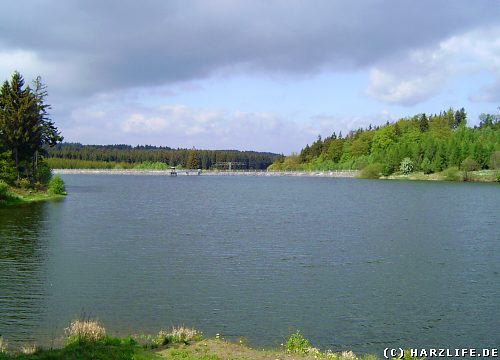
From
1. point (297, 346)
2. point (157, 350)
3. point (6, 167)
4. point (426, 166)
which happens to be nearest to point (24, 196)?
point (6, 167)

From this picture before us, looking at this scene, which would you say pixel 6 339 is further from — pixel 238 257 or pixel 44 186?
pixel 44 186

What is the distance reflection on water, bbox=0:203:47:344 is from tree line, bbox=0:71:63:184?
2157cm

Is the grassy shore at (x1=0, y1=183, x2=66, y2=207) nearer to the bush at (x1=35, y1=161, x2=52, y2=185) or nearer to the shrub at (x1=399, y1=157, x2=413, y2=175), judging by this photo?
the bush at (x1=35, y1=161, x2=52, y2=185)

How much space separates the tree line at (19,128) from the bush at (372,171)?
12474 centimetres

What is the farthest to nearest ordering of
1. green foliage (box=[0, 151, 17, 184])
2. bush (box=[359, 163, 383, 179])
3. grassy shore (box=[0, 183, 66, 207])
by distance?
1. bush (box=[359, 163, 383, 179])
2. green foliage (box=[0, 151, 17, 184])
3. grassy shore (box=[0, 183, 66, 207])

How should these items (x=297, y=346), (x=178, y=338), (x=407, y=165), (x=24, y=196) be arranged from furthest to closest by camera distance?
(x=407, y=165) < (x=24, y=196) < (x=178, y=338) < (x=297, y=346)

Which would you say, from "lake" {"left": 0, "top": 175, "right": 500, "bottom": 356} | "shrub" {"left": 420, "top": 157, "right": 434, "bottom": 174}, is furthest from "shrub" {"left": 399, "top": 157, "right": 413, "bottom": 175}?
"lake" {"left": 0, "top": 175, "right": 500, "bottom": 356}

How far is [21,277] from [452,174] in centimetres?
14132

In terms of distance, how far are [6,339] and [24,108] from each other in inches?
2343

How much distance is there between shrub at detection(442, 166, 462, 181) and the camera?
146150 millimetres

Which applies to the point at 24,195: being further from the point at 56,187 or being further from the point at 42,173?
the point at 42,173

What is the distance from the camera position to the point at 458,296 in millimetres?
23500

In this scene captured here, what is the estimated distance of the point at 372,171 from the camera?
177 meters

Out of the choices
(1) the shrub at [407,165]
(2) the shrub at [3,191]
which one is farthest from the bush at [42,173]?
(1) the shrub at [407,165]
